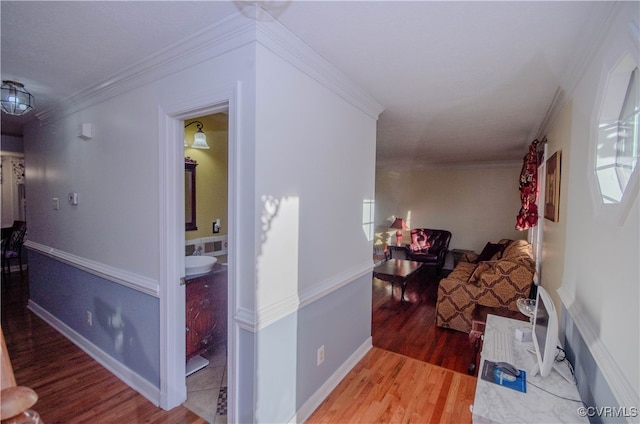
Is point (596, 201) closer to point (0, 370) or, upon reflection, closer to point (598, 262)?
point (598, 262)

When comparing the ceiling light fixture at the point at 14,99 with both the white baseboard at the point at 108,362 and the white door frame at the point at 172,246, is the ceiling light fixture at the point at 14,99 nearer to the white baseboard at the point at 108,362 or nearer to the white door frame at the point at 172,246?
the white door frame at the point at 172,246

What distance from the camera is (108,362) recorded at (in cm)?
238

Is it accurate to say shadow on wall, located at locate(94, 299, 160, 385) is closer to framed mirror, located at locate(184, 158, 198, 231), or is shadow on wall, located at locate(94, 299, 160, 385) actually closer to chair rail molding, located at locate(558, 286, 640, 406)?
framed mirror, located at locate(184, 158, 198, 231)

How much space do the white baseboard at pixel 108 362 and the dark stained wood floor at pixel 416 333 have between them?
6.53 feet

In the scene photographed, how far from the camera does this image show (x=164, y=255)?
1.89 metres

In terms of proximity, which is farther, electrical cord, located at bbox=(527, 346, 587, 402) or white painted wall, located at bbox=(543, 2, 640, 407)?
electrical cord, located at bbox=(527, 346, 587, 402)

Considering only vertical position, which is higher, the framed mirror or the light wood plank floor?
the framed mirror

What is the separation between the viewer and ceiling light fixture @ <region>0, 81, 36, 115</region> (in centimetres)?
212

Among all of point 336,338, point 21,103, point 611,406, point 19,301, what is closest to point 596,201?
point 611,406

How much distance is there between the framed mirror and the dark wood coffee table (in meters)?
2.66

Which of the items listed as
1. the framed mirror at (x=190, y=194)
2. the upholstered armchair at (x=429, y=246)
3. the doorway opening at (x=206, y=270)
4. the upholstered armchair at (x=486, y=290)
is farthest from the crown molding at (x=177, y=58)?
the upholstered armchair at (x=429, y=246)

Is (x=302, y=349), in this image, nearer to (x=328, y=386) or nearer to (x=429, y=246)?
(x=328, y=386)

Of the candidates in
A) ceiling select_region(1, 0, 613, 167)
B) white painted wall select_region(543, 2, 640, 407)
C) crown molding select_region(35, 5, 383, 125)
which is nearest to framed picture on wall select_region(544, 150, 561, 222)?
white painted wall select_region(543, 2, 640, 407)

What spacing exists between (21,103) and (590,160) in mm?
3634
